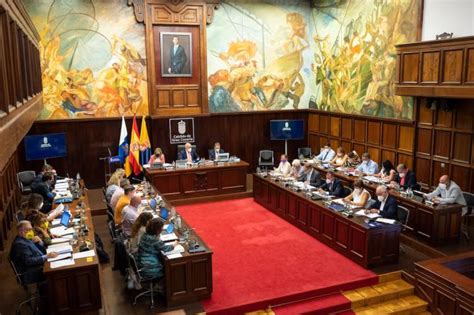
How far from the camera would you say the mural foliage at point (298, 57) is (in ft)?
44.1

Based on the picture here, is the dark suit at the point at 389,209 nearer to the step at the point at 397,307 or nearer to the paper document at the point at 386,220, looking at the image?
the paper document at the point at 386,220

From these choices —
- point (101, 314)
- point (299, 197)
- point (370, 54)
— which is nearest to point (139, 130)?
point (299, 197)

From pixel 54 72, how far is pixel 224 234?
24.8ft

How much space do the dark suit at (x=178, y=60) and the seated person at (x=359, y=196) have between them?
7865 millimetres

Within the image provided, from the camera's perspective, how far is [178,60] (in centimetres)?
1476

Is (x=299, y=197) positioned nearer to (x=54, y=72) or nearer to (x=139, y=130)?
(x=139, y=130)

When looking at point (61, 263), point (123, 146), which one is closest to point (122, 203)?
point (61, 263)

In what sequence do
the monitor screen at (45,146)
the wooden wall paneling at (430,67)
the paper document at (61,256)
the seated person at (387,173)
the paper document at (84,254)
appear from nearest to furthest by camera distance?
1. the paper document at (61,256)
2. the paper document at (84,254)
3. the wooden wall paneling at (430,67)
4. the seated person at (387,173)
5. the monitor screen at (45,146)

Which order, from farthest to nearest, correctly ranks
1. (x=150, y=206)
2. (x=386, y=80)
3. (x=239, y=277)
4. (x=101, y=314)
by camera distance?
(x=386, y=80) < (x=150, y=206) < (x=239, y=277) < (x=101, y=314)

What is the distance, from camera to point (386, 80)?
12.8 m

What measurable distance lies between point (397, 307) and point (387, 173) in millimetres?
4946

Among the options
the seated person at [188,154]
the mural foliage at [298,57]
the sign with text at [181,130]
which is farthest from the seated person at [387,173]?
the sign with text at [181,130]

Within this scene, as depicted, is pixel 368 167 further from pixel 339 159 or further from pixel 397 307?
pixel 397 307

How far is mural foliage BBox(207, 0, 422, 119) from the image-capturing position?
1345 centimetres
